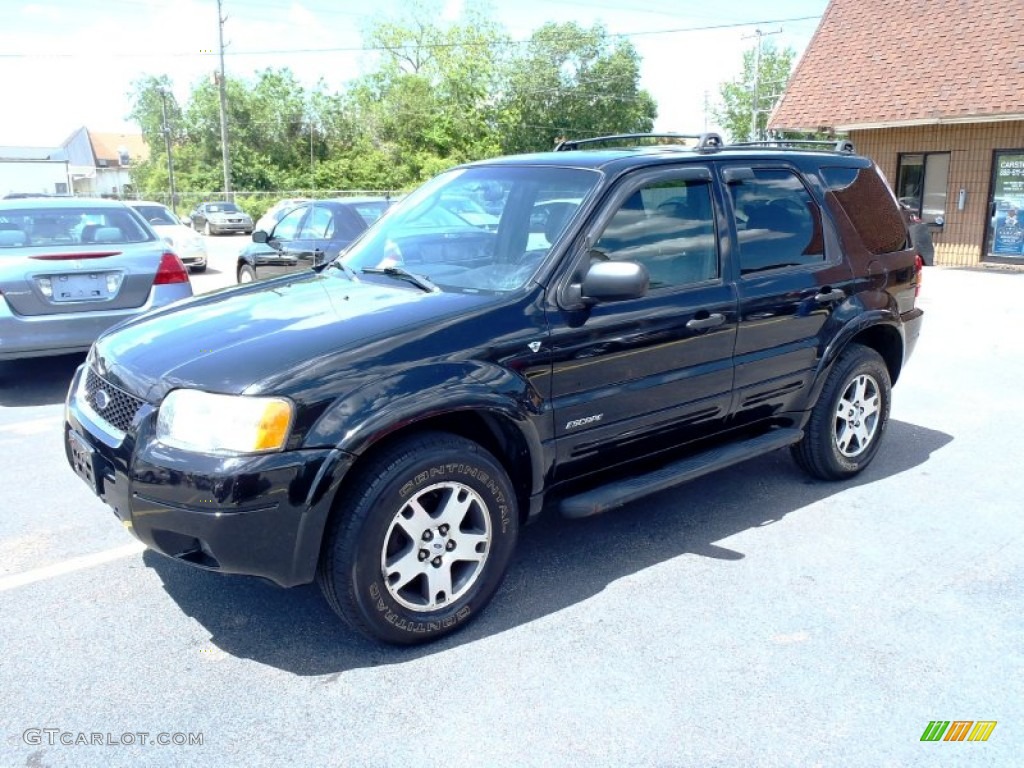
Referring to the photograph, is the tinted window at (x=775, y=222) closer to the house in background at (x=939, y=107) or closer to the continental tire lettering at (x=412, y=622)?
the continental tire lettering at (x=412, y=622)

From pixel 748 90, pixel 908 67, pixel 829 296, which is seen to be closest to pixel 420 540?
pixel 829 296

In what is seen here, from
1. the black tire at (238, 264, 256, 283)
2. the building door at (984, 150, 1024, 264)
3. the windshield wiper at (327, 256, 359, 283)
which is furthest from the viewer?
the building door at (984, 150, 1024, 264)

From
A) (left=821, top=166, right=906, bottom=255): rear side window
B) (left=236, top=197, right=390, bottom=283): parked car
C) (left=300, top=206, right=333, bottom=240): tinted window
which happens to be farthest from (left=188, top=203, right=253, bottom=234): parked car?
(left=821, top=166, right=906, bottom=255): rear side window

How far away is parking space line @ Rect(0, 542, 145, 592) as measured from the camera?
3.89 m

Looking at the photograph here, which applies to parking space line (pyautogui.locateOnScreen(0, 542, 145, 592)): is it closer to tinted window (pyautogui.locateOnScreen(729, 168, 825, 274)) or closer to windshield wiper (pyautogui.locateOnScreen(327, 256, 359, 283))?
windshield wiper (pyautogui.locateOnScreen(327, 256, 359, 283))

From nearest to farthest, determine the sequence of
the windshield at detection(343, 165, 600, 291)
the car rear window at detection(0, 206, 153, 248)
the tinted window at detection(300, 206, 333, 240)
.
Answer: the windshield at detection(343, 165, 600, 291) → the car rear window at detection(0, 206, 153, 248) → the tinted window at detection(300, 206, 333, 240)

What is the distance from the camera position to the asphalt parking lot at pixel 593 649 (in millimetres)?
2811

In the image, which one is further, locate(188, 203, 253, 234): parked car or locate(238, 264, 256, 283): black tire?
locate(188, 203, 253, 234): parked car

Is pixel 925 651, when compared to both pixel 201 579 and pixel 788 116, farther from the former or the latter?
pixel 788 116

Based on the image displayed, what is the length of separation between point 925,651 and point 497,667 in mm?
1620

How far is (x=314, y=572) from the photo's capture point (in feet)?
10.2

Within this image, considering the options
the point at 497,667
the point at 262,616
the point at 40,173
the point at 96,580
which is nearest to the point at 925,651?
the point at 497,667

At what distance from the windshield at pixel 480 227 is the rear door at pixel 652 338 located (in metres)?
0.23

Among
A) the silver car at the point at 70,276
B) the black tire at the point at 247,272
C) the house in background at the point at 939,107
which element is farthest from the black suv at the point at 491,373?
the house in background at the point at 939,107
